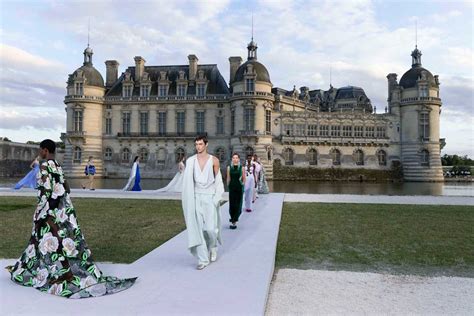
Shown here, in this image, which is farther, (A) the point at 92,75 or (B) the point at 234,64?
(B) the point at 234,64

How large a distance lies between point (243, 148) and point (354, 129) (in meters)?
15.1

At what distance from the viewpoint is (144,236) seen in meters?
10.2

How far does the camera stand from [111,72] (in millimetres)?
54594

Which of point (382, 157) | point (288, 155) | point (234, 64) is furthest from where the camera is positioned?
point (234, 64)

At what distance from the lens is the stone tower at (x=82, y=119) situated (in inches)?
1957

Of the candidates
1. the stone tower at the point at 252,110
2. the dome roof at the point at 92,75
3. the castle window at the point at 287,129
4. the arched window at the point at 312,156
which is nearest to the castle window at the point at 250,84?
the stone tower at the point at 252,110

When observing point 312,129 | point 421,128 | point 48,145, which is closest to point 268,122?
point 312,129

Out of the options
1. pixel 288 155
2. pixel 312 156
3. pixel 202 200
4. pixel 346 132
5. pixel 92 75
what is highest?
pixel 92 75

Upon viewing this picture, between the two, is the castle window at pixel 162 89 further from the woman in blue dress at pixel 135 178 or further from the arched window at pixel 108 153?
the woman in blue dress at pixel 135 178

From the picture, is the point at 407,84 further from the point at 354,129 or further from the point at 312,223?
the point at 312,223

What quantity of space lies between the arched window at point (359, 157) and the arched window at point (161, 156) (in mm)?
23615

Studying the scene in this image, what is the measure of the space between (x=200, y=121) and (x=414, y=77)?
26.8 meters

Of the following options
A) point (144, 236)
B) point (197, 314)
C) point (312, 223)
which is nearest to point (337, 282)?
point (197, 314)

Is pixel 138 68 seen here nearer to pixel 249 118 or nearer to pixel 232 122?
pixel 232 122
